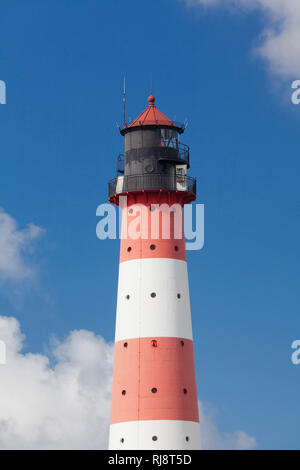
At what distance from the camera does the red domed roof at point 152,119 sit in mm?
100188

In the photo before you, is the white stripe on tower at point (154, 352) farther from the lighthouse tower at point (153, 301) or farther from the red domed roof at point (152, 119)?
the red domed roof at point (152, 119)

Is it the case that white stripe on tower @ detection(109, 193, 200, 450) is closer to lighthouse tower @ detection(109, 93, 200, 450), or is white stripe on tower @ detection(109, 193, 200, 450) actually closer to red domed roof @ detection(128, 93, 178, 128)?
lighthouse tower @ detection(109, 93, 200, 450)

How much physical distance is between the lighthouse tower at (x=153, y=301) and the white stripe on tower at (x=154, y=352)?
0.17 feet

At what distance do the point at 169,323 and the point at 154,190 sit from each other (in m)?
7.12

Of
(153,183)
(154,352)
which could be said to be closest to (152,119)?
(153,183)

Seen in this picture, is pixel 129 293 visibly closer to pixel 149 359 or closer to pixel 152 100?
pixel 149 359

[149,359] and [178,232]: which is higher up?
[178,232]

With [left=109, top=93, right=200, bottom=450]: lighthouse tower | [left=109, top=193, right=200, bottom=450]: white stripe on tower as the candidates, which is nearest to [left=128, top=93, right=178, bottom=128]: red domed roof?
[left=109, top=93, right=200, bottom=450]: lighthouse tower

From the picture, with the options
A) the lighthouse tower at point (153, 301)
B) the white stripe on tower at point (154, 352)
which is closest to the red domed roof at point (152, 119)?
the lighthouse tower at point (153, 301)

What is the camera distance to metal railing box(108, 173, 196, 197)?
98625mm
